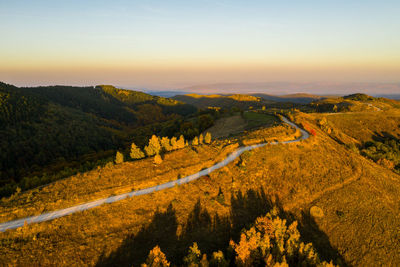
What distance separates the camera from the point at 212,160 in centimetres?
4350

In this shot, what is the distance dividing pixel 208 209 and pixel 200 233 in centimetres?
478

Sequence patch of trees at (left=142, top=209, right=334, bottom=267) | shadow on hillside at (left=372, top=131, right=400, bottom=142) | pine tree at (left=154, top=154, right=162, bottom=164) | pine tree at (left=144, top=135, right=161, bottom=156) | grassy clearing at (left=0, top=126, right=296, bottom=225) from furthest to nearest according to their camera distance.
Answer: shadow on hillside at (left=372, top=131, right=400, bottom=142), pine tree at (left=144, top=135, right=161, bottom=156), pine tree at (left=154, top=154, right=162, bottom=164), grassy clearing at (left=0, top=126, right=296, bottom=225), patch of trees at (left=142, top=209, right=334, bottom=267)

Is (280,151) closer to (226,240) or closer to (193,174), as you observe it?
(193,174)

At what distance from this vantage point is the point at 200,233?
26922 millimetres

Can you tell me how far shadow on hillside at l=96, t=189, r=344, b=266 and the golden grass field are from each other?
0.13 meters

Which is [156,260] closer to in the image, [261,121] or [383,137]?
[261,121]

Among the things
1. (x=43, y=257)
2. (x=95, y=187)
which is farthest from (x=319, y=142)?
Result: (x=43, y=257)

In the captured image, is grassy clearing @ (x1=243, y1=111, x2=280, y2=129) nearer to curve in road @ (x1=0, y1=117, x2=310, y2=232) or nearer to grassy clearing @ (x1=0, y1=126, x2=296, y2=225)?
grassy clearing @ (x1=0, y1=126, x2=296, y2=225)

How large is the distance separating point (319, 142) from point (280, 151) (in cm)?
1911

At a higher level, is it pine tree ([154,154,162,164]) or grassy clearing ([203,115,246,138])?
pine tree ([154,154,162,164])

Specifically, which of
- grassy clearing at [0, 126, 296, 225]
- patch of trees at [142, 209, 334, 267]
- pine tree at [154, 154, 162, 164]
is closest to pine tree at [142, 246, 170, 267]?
patch of trees at [142, 209, 334, 267]

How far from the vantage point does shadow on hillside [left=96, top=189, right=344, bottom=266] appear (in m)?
23.0

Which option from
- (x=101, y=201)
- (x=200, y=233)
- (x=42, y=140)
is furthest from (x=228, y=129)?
(x=42, y=140)

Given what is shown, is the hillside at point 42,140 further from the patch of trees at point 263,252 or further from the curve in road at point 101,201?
the patch of trees at point 263,252
